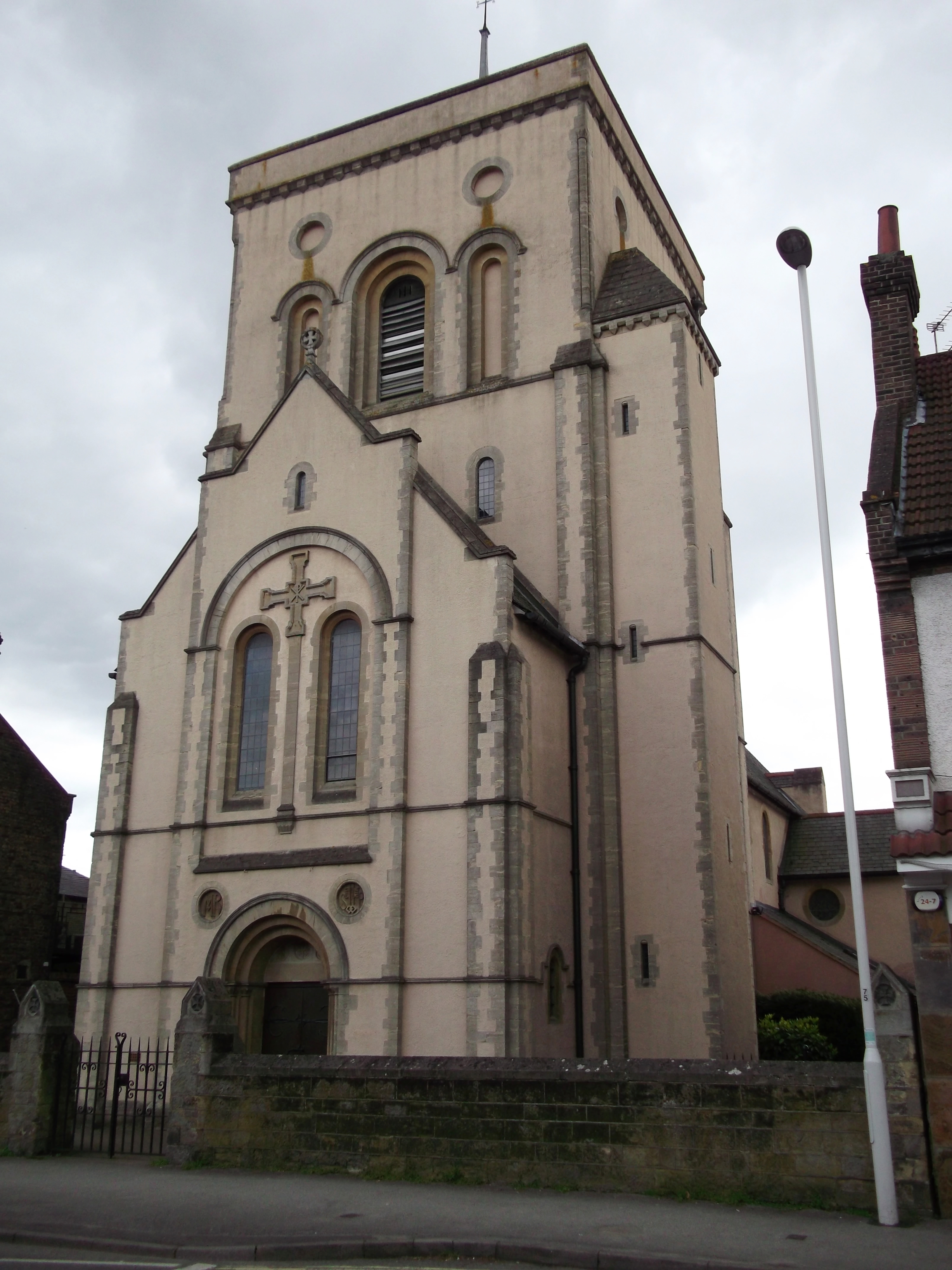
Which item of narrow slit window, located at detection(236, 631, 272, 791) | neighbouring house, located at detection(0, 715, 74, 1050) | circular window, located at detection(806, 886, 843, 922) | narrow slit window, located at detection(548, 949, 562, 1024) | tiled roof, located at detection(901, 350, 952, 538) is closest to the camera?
tiled roof, located at detection(901, 350, 952, 538)

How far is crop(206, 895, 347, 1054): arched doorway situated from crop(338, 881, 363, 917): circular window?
47cm

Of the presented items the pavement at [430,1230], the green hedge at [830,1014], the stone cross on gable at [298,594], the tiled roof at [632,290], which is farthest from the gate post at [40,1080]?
the tiled roof at [632,290]

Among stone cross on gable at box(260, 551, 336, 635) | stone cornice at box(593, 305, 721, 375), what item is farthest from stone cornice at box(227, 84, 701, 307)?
stone cross on gable at box(260, 551, 336, 635)

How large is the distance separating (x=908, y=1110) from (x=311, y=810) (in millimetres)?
12713

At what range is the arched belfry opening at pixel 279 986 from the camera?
71.4 ft

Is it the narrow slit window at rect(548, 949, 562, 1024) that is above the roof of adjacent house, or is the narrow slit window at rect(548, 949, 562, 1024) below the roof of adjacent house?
below

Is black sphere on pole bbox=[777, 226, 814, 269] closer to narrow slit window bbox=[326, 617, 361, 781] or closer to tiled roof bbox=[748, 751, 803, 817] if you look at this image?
narrow slit window bbox=[326, 617, 361, 781]

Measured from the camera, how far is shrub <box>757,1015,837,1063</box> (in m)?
25.5

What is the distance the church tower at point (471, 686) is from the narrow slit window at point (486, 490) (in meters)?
0.13

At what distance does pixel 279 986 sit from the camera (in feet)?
73.5

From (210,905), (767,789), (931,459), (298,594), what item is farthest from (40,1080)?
(767,789)

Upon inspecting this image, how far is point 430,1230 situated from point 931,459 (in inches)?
423

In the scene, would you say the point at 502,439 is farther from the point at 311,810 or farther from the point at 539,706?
the point at 311,810

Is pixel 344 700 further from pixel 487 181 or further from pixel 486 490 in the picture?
pixel 487 181
